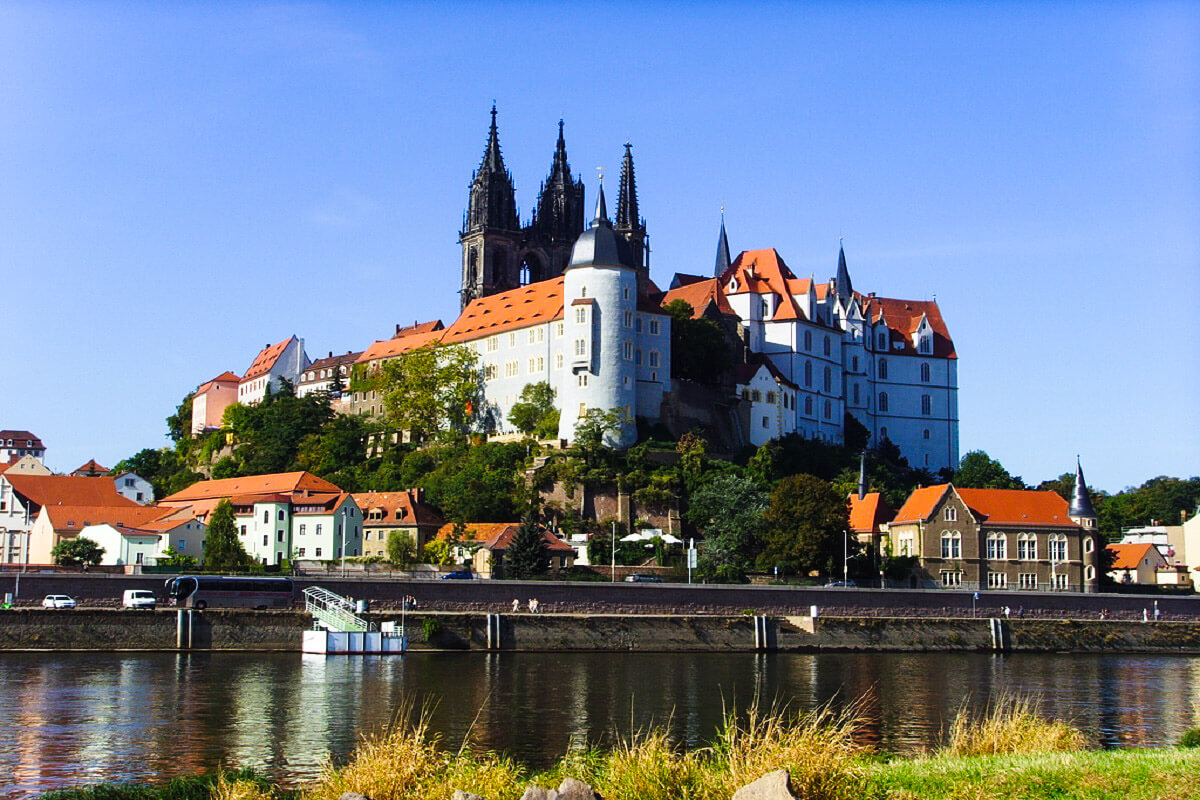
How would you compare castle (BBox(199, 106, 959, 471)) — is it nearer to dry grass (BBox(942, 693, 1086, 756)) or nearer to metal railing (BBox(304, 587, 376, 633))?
metal railing (BBox(304, 587, 376, 633))

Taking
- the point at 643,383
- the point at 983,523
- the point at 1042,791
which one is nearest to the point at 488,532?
the point at 643,383

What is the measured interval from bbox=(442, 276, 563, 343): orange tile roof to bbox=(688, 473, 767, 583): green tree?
18.6 metres

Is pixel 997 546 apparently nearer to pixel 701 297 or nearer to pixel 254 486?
pixel 701 297

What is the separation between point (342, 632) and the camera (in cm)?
5953

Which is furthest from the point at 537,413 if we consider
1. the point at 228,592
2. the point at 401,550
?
the point at 228,592

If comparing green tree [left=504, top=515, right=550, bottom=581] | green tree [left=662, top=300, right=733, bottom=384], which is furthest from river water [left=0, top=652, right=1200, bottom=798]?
green tree [left=662, top=300, right=733, bottom=384]

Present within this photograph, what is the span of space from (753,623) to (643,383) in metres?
32.1

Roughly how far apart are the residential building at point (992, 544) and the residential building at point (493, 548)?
19.7 meters

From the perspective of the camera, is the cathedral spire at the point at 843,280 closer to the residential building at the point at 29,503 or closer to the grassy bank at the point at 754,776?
the residential building at the point at 29,503

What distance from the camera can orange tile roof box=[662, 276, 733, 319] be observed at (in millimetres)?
107463

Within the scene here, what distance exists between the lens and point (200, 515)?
9238 centimetres

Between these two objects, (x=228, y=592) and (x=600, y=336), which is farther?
(x=600, y=336)

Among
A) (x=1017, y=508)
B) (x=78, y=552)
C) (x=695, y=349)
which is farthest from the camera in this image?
(x=695, y=349)

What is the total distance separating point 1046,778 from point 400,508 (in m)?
71.2
